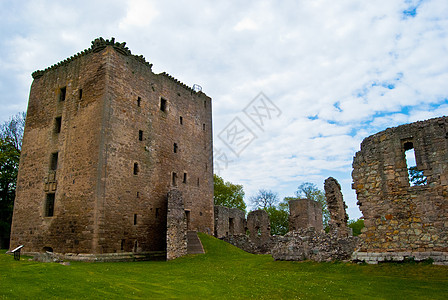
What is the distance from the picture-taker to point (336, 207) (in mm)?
18047

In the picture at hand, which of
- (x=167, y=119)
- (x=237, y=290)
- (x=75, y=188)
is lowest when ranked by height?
(x=237, y=290)

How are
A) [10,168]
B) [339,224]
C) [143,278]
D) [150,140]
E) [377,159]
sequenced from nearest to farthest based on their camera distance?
[143,278] < [377,159] < [339,224] < [150,140] < [10,168]

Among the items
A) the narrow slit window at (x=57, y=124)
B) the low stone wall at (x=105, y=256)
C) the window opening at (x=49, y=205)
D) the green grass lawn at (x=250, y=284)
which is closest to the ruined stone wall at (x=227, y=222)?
the low stone wall at (x=105, y=256)

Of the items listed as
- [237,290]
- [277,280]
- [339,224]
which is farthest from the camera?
[339,224]

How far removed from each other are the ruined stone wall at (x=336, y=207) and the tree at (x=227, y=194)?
3261 cm

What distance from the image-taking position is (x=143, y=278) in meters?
11.5

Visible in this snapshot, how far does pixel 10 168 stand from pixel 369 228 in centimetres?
2917

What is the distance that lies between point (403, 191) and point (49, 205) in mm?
18206

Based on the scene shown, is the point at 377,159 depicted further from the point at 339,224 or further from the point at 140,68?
the point at 140,68

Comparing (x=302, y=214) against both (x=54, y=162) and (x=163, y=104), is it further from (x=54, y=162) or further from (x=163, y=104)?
(x=54, y=162)

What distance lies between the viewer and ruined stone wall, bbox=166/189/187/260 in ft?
62.2

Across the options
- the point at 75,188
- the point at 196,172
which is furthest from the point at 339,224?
the point at 75,188

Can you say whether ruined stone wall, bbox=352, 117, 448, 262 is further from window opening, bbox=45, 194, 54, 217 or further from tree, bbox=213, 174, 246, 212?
tree, bbox=213, 174, 246, 212

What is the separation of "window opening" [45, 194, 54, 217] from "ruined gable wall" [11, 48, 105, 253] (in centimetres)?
21
